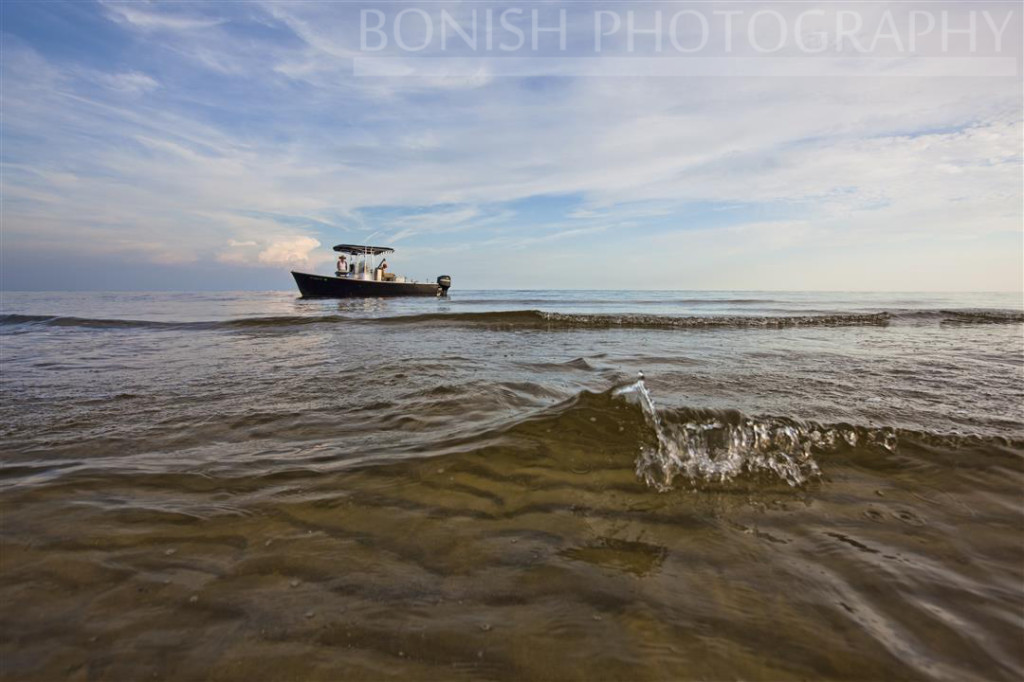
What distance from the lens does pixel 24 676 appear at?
1.54 metres

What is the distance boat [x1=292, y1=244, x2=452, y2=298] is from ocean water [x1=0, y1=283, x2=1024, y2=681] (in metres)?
31.3

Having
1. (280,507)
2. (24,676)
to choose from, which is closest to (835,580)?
(280,507)

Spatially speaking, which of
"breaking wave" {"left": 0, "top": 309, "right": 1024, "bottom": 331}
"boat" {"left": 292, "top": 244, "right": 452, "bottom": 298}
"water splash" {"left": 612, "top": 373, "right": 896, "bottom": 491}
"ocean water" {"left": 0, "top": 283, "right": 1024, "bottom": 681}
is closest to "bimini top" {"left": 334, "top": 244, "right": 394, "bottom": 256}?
"boat" {"left": 292, "top": 244, "right": 452, "bottom": 298}

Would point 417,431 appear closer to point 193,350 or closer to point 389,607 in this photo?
point 389,607

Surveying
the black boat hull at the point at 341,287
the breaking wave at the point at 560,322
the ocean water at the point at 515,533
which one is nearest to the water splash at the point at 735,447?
the ocean water at the point at 515,533

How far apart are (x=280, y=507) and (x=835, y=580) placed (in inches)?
119

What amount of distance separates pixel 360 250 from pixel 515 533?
37.5 metres

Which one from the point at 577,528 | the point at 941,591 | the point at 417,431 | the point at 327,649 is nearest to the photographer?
the point at 327,649

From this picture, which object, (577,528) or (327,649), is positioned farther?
(577,528)

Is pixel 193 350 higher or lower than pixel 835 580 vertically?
higher

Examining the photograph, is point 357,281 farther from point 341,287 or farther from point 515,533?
point 515,533

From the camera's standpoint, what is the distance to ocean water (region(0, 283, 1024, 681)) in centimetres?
167

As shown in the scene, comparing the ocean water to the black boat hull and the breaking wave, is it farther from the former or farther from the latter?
the black boat hull

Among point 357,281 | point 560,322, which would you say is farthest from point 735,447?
point 357,281
